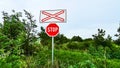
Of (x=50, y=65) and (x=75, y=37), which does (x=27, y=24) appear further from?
(x=75, y=37)

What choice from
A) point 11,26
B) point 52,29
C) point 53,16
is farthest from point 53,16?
point 11,26

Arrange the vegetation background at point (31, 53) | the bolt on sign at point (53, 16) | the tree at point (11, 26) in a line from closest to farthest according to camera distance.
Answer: the vegetation background at point (31, 53)
the bolt on sign at point (53, 16)
the tree at point (11, 26)

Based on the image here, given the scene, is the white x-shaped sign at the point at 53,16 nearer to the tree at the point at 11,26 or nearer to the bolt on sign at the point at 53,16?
the bolt on sign at the point at 53,16

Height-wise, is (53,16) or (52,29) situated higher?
(53,16)

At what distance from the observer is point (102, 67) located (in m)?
12.5

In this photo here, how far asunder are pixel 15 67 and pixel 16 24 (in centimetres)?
521

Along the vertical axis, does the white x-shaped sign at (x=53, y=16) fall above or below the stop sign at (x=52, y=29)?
above

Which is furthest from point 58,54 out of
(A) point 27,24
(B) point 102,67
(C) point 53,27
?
(A) point 27,24

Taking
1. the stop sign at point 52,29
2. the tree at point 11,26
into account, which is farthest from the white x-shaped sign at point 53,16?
the tree at point 11,26

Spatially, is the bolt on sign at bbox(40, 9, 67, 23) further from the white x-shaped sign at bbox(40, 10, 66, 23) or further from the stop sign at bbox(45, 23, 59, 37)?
the stop sign at bbox(45, 23, 59, 37)

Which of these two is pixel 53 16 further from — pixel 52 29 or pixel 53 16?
pixel 52 29

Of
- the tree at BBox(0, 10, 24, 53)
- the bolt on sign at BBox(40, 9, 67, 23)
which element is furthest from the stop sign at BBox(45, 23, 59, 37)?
the tree at BBox(0, 10, 24, 53)

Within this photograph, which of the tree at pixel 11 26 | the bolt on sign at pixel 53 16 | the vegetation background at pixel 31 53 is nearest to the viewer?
the vegetation background at pixel 31 53

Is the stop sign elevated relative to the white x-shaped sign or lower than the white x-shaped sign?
lower
